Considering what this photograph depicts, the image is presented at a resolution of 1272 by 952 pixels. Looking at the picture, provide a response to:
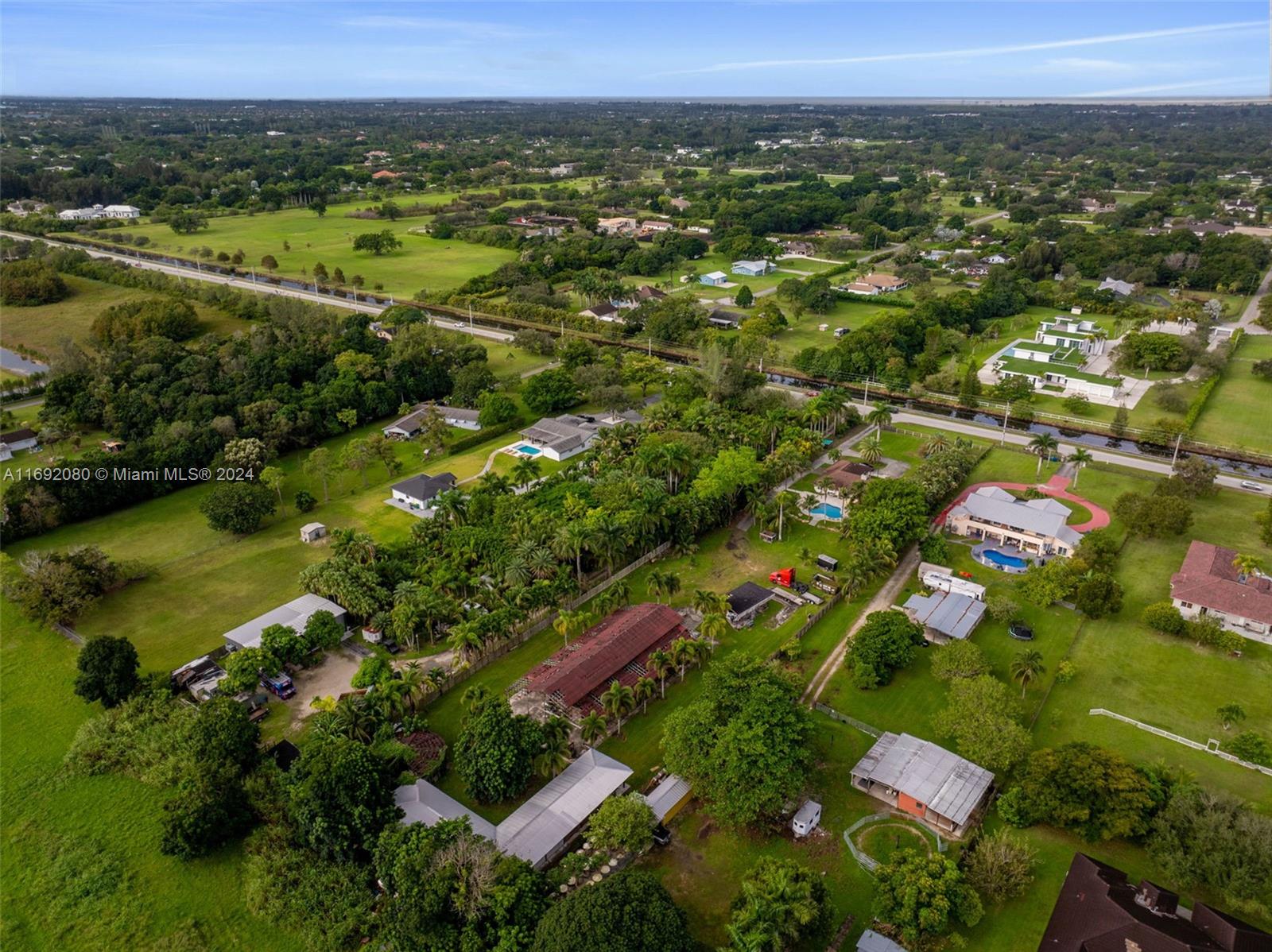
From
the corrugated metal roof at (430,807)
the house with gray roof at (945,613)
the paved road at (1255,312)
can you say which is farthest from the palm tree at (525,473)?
the paved road at (1255,312)

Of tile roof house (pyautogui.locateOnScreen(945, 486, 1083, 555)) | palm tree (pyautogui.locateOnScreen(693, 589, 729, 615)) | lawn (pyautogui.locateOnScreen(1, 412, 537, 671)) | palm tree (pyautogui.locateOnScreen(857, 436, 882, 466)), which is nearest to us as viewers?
palm tree (pyautogui.locateOnScreen(693, 589, 729, 615))

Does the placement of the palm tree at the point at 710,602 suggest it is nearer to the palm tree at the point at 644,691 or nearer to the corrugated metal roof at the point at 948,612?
the palm tree at the point at 644,691

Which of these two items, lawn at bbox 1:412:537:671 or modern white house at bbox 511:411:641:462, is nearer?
lawn at bbox 1:412:537:671

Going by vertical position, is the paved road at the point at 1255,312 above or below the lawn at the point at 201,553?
above

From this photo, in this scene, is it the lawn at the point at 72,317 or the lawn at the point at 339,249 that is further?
the lawn at the point at 339,249

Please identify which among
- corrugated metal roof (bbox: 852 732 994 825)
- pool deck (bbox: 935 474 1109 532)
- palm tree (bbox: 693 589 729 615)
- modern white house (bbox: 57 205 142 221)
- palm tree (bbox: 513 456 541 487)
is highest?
modern white house (bbox: 57 205 142 221)

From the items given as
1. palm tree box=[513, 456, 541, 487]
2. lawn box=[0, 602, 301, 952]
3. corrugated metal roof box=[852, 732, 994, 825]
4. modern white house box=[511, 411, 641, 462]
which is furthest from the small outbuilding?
modern white house box=[511, 411, 641, 462]

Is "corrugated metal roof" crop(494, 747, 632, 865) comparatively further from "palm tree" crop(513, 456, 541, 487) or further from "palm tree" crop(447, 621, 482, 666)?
"palm tree" crop(513, 456, 541, 487)

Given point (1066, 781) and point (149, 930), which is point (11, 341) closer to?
point (149, 930)
